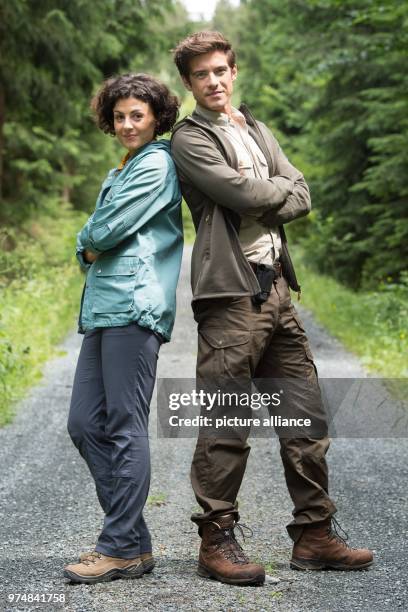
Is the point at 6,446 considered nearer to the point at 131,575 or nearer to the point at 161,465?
the point at 161,465

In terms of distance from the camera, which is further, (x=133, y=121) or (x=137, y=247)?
(x=133, y=121)

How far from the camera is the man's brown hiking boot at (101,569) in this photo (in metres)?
3.62

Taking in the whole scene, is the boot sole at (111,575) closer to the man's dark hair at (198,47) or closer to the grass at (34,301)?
the man's dark hair at (198,47)

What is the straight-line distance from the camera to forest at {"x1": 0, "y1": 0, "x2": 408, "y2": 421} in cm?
1164

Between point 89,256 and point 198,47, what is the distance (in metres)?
0.97

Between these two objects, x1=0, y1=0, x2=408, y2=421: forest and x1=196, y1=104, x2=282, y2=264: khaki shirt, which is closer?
x1=196, y1=104, x2=282, y2=264: khaki shirt

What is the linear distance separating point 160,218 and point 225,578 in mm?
1498

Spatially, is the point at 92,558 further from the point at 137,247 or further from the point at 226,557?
the point at 137,247

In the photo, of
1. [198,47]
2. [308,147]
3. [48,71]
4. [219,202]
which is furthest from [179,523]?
[308,147]

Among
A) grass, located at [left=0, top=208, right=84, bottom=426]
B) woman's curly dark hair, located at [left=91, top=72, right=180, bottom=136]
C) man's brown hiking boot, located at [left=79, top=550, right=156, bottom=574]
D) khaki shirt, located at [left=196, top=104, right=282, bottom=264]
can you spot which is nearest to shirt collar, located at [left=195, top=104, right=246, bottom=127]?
khaki shirt, located at [left=196, top=104, right=282, bottom=264]

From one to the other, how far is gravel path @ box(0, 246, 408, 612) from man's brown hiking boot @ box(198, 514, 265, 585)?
0.05 m

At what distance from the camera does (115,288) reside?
362 cm

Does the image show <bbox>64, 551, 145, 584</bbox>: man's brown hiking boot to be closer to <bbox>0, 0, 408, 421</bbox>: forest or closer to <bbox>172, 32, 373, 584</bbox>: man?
<bbox>172, 32, 373, 584</bbox>: man

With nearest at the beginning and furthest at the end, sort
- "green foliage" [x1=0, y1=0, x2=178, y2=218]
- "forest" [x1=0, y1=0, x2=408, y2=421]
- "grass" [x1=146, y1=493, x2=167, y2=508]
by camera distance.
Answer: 1. "grass" [x1=146, y1=493, x2=167, y2=508]
2. "forest" [x1=0, y1=0, x2=408, y2=421]
3. "green foliage" [x1=0, y1=0, x2=178, y2=218]
